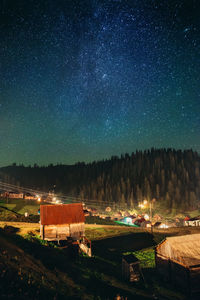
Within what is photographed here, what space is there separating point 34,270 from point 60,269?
3.07m

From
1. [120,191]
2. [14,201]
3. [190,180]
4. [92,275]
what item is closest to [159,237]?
[92,275]

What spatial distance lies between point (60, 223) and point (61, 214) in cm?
156

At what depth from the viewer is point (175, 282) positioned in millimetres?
20484

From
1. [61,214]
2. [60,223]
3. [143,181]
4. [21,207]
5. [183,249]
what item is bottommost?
[21,207]

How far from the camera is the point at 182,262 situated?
65.5 feet

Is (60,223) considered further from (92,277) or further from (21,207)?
(21,207)

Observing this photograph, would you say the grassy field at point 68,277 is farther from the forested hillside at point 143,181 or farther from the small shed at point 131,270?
the forested hillside at point 143,181

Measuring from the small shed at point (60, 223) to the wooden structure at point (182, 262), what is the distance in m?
14.0

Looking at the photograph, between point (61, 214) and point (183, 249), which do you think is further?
point (61, 214)

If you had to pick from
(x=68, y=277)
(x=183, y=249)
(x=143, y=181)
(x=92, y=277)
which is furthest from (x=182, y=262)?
(x=143, y=181)

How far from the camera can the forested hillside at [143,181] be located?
120 meters

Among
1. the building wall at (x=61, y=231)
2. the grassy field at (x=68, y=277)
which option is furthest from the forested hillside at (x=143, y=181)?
the grassy field at (x=68, y=277)

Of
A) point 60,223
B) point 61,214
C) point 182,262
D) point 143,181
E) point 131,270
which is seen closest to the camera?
point 131,270

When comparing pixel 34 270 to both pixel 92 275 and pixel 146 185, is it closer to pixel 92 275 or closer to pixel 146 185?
pixel 92 275
